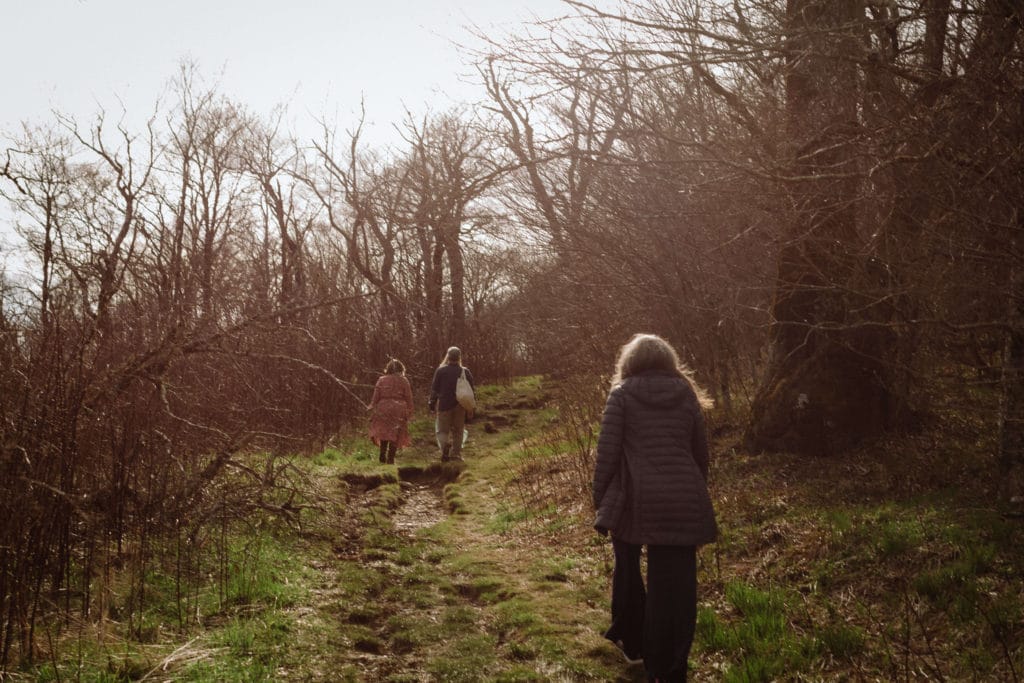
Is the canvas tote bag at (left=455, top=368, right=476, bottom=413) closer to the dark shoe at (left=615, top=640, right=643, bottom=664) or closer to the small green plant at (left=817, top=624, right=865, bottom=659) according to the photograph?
the dark shoe at (left=615, top=640, right=643, bottom=664)

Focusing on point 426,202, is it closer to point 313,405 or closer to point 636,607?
point 636,607

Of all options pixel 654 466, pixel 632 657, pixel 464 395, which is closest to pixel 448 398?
pixel 464 395

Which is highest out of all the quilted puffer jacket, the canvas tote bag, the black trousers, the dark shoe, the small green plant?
the canvas tote bag

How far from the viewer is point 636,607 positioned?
4738 mm

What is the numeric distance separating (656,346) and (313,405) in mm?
10133

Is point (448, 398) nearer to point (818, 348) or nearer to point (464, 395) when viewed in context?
point (464, 395)

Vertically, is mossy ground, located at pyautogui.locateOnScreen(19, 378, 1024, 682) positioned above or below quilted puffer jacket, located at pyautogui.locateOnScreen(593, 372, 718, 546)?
below

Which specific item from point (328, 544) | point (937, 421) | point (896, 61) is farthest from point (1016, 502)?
point (328, 544)

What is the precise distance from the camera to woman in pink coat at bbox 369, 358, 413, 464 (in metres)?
12.2

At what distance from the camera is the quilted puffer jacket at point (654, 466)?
4.28m

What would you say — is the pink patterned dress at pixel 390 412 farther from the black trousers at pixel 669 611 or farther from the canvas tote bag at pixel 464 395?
the black trousers at pixel 669 611

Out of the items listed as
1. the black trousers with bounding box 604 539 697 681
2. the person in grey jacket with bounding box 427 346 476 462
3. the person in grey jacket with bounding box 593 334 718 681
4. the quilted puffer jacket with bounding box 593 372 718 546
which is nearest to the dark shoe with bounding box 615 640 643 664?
the person in grey jacket with bounding box 593 334 718 681

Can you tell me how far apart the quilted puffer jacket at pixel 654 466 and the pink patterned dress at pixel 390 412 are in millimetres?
8021

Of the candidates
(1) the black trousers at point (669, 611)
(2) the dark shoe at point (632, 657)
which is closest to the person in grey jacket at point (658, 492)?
(1) the black trousers at point (669, 611)
